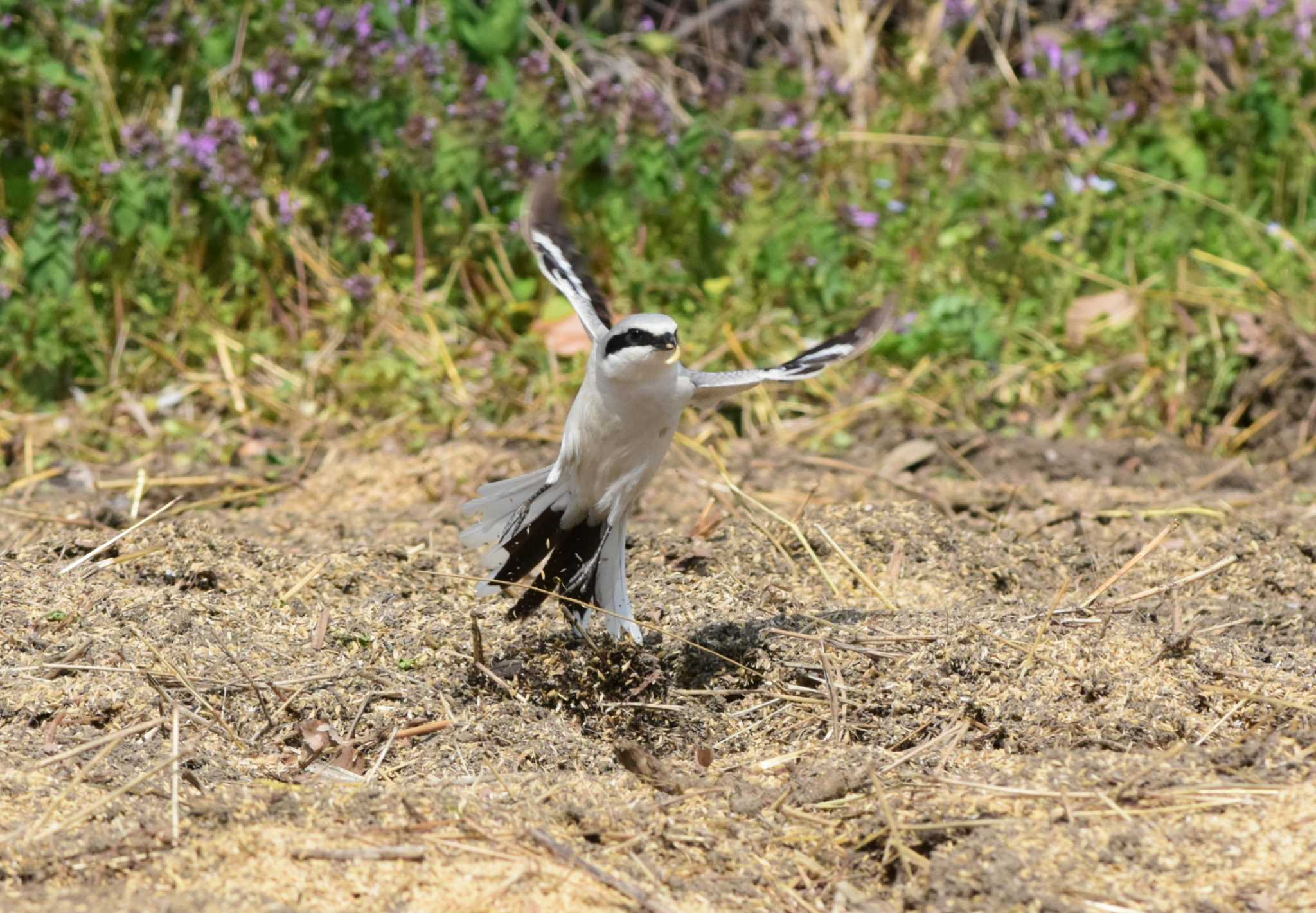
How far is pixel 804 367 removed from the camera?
3740 millimetres

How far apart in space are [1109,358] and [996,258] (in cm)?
68

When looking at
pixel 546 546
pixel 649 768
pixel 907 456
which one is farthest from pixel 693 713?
pixel 907 456

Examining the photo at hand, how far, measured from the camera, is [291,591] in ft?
12.8

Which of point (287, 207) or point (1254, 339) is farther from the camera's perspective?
point (287, 207)

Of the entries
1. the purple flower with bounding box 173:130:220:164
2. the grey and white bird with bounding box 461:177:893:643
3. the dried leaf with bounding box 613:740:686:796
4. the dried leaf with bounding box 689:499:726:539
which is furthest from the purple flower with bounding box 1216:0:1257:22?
the dried leaf with bounding box 613:740:686:796

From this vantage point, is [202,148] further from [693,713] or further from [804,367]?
[693,713]

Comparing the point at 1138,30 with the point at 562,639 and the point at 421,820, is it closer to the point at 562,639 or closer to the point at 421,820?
the point at 562,639

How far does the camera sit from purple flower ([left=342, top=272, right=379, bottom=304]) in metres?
5.90

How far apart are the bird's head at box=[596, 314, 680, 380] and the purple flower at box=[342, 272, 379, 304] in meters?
2.65

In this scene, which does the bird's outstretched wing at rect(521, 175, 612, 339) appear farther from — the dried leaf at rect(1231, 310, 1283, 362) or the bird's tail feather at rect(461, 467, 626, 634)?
the dried leaf at rect(1231, 310, 1283, 362)

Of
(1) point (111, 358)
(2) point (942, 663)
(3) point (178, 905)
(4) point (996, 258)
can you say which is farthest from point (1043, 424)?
(3) point (178, 905)

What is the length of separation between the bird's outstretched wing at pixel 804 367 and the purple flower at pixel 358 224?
2.72 meters

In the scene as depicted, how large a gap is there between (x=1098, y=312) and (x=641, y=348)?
3.62m

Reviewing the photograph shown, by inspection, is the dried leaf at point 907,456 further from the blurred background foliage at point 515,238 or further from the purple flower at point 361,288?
the purple flower at point 361,288
